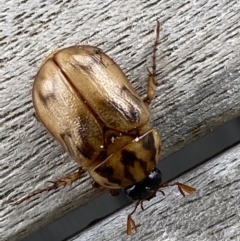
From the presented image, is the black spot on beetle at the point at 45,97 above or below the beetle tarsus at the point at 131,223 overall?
above

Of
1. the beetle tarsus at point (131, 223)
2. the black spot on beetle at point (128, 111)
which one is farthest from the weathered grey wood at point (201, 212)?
the black spot on beetle at point (128, 111)

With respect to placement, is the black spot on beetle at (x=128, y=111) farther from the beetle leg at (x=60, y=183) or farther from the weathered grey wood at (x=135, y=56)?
the beetle leg at (x=60, y=183)

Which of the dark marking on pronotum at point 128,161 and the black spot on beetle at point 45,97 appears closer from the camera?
the black spot on beetle at point 45,97

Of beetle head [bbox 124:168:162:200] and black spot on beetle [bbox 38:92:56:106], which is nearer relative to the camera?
black spot on beetle [bbox 38:92:56:106]

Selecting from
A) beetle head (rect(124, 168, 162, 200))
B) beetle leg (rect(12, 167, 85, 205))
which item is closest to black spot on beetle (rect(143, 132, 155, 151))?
beetle head (rect(124, 168, 162, 200))

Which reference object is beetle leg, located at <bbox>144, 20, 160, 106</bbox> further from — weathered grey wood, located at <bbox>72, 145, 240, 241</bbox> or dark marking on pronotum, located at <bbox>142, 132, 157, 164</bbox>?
weathered grey wood, located at <bbox>72, 145, 240, 241</bbox>

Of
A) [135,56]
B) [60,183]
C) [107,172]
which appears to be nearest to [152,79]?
[135,56]

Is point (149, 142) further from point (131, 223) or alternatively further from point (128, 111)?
point (131, 223)
